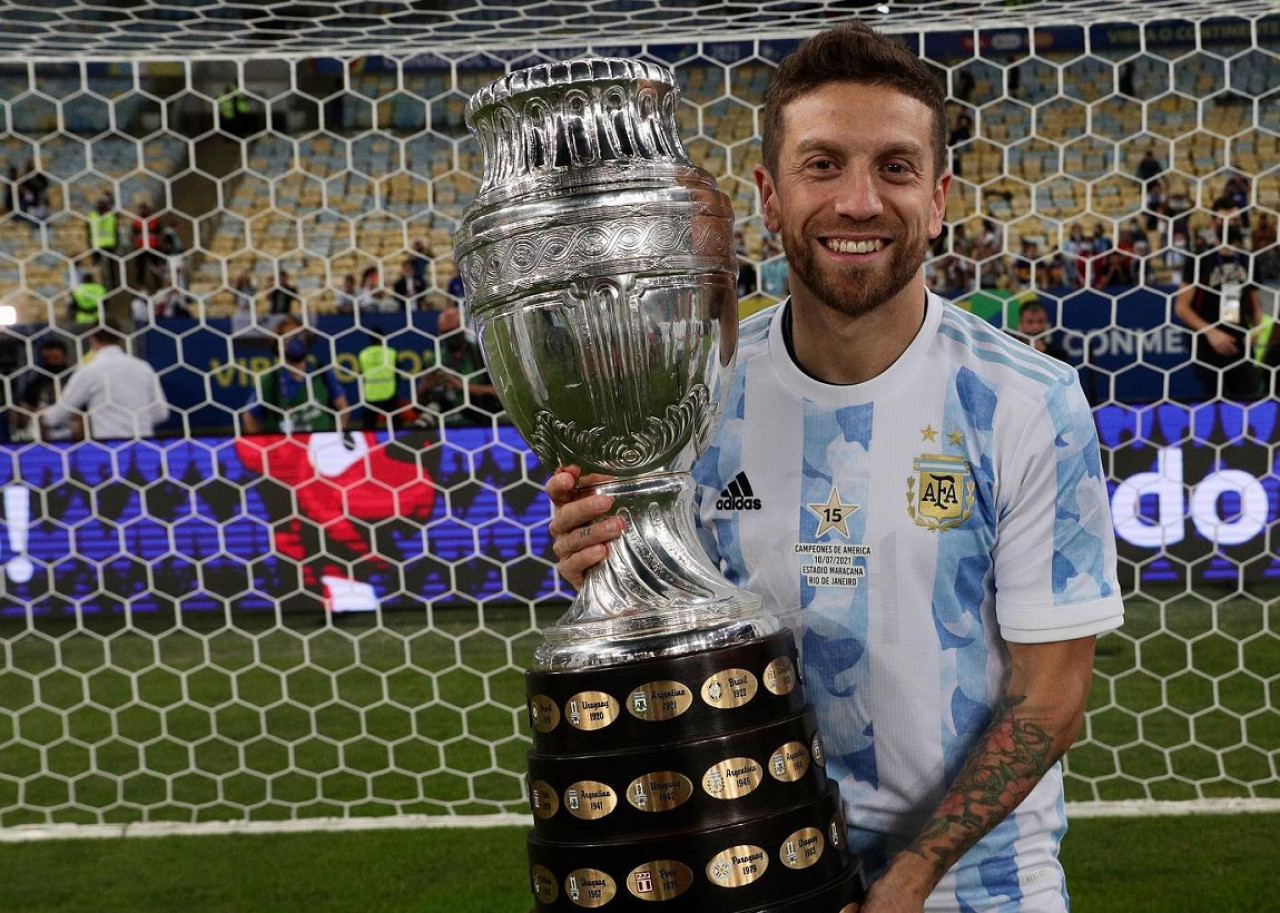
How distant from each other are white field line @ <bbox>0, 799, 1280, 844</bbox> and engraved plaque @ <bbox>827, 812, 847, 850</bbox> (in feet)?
6.18

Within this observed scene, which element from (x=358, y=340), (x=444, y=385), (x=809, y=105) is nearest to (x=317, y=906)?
(x=809, y=105)

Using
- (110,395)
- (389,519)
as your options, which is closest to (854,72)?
(389,519)

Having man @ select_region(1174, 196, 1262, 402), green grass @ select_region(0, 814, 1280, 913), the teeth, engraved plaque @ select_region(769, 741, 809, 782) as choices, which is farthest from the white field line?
the teeth

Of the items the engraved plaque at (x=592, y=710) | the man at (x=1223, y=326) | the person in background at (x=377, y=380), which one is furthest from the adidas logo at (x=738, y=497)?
the person in background at (x=377, y=380)

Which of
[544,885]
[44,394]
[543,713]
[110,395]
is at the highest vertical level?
[44,394]

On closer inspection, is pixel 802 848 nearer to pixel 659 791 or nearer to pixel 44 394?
pixel 659 791

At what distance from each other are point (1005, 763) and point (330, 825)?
2.13 meters

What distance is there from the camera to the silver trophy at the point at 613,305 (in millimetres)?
1069

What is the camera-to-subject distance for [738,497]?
1353 millimetres

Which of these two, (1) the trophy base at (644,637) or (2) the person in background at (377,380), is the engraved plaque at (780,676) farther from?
(2) the person in background at (377,380)

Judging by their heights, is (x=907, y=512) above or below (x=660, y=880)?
above

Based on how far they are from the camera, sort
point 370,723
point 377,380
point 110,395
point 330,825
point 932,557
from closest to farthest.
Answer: point 932,557 < point 330,825 < point 370,723 < point 110,395 < point 377,380

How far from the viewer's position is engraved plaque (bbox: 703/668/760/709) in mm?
1057

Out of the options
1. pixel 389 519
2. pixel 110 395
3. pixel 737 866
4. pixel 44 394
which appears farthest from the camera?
pixel 44 394
